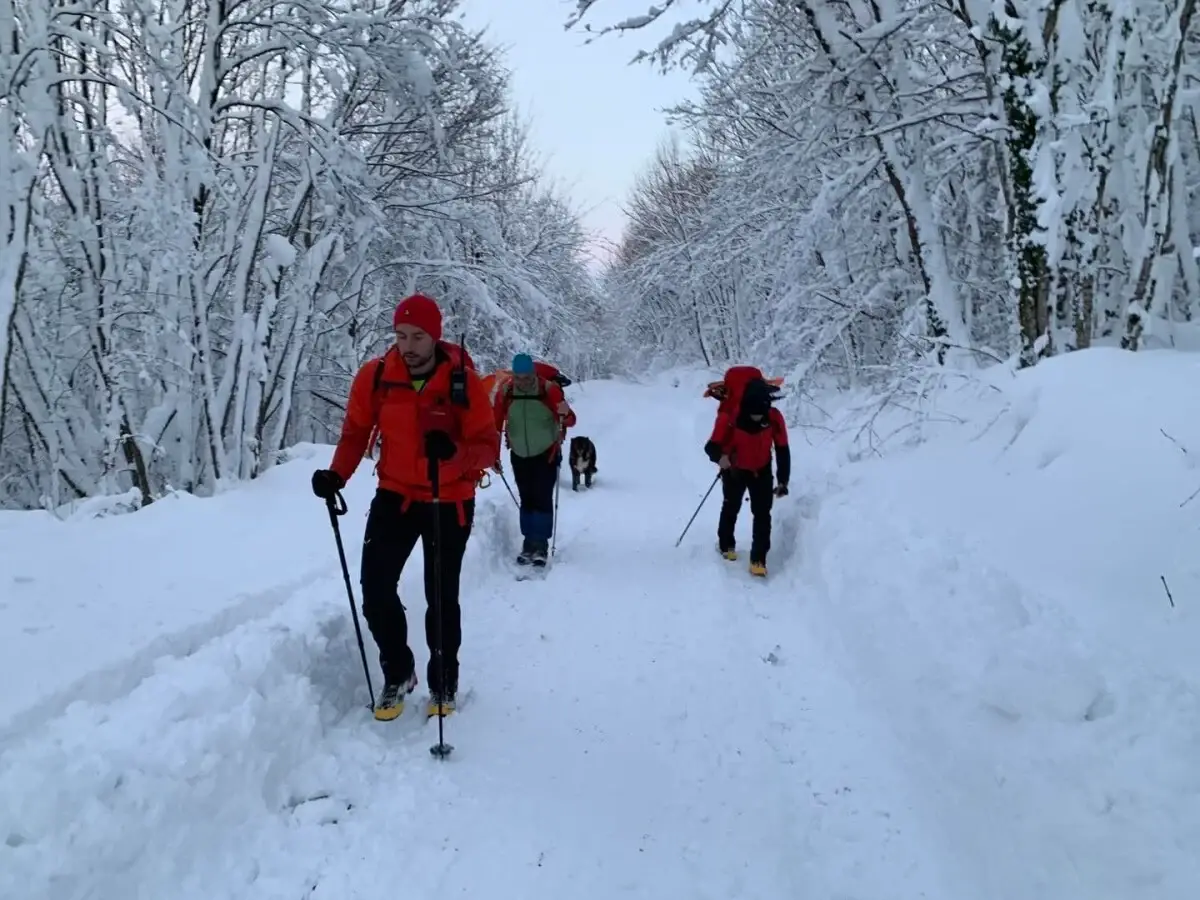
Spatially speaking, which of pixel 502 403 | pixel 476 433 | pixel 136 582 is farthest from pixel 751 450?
pixel 136 582

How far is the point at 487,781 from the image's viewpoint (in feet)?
11.2

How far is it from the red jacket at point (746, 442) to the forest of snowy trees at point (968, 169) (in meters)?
1.11

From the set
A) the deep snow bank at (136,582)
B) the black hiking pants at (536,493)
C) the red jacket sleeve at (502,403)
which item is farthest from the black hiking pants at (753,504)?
the deep snow bank at (136,582)

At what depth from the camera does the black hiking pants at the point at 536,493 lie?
7234 millimetres

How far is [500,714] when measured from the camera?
4.10 metres

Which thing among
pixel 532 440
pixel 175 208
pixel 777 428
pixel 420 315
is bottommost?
pixel 532 440

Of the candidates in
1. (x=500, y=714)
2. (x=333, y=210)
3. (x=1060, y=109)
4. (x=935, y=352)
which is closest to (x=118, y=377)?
(x=333, y=210)

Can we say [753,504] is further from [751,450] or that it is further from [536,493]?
[536,493]

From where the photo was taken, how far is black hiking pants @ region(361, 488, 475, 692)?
3828 mm

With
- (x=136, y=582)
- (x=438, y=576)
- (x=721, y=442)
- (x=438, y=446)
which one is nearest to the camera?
(x=438, y=446)

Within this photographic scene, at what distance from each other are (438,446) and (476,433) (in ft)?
0.77

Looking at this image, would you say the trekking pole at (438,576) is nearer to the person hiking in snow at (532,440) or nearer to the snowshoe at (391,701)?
the snowshoe at (391,701)

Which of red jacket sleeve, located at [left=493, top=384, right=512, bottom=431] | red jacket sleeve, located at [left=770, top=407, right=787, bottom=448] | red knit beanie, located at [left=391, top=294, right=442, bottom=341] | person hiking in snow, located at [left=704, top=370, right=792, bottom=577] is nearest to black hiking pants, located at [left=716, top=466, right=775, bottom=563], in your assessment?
person hiking in snow, located at [left=704, top=370, right=792, bottom=577]

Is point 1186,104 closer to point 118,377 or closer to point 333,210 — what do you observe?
point 333,210
